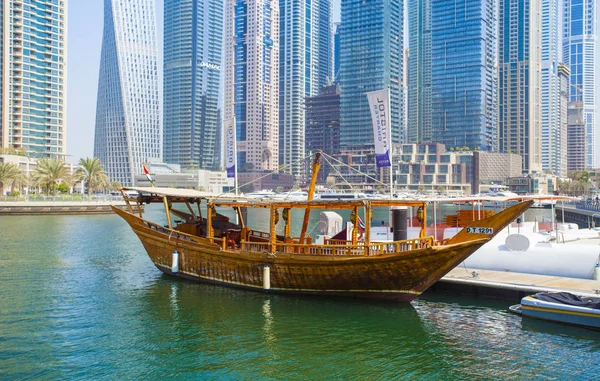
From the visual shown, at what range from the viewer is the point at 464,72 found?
161875mm

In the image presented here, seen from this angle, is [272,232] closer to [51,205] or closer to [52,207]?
[52,207]

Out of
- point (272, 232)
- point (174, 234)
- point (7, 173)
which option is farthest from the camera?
point (7, 173)

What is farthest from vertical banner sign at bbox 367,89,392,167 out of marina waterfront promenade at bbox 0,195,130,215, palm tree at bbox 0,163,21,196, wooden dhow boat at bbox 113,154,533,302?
palm tree at bbox 0,163,21,196

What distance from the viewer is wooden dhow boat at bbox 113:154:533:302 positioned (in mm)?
18375

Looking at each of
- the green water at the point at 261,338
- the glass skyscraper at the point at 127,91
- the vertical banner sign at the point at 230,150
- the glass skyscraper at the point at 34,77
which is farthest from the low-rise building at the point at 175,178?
the green water at the point at 261,338

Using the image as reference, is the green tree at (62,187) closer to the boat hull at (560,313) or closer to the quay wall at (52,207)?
the quay wall at (52,207)

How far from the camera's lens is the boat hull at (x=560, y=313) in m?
16.6

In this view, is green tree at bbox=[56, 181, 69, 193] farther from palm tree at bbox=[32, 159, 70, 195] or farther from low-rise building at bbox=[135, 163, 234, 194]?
low-rise building at bbox=[135, 163, 234, 194]

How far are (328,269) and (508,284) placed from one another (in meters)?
6.58

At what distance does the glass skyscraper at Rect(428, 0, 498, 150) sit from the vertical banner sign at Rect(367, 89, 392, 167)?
14566 cm

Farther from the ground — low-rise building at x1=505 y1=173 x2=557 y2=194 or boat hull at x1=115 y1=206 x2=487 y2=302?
low-rise building at x1=505 y1=173 x2=557 y2=194

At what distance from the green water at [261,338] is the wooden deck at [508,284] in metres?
0.56

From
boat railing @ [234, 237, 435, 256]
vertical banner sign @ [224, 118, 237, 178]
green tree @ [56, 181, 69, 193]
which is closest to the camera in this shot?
boat railing @ [234, 237, 435, 256]

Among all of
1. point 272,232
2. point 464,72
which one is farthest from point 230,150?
point 464,72
